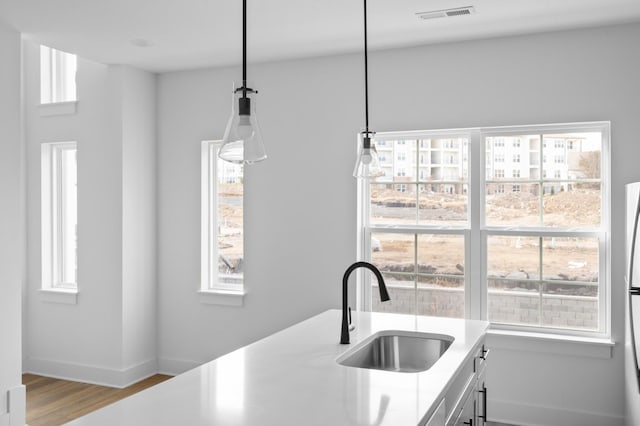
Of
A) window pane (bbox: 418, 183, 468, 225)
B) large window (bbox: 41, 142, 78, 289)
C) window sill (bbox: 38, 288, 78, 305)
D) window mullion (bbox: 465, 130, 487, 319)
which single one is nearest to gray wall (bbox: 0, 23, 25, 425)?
window sill (bbox: 38, 288, 78, 305)

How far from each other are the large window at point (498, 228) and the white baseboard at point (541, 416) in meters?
0.51

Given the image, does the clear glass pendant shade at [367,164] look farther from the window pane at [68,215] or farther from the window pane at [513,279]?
the window pane at [68,215]

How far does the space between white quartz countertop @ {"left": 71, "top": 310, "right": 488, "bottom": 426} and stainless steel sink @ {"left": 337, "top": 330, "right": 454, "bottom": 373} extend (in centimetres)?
22

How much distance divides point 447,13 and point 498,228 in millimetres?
1479

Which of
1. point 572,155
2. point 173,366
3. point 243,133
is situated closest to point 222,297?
point 173,366

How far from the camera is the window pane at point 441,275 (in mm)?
3945

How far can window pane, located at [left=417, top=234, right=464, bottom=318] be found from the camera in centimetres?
395

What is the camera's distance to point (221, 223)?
475 centimetres

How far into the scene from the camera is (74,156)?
4.93 meters

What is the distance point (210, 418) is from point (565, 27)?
321 centimetres

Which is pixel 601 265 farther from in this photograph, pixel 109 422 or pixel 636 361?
pixel 109 422

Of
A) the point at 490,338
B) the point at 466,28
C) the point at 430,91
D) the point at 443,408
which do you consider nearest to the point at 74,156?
the point at 430,91

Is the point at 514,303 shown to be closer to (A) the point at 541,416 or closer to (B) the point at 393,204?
(A) the point at 541,416

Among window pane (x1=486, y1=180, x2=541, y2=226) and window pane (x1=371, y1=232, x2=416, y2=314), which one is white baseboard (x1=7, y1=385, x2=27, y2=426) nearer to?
window pane (x1=371, y1=232, x2=416, y2=314)
